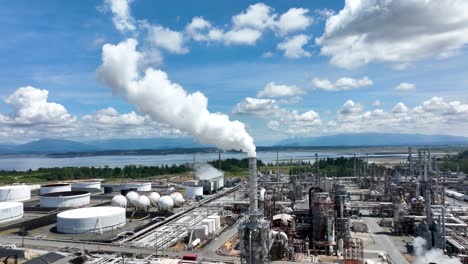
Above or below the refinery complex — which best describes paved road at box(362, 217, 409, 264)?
below

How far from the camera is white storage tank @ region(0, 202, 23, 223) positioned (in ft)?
160

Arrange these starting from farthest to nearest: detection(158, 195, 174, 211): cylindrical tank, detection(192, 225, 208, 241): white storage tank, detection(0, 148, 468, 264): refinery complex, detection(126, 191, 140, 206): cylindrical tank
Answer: detection(126, 191, 140, 206): cylindrical tank < detection(158, 195, 174, 211): cylindrical tank < detection(192, 225, 208, 241): white storage tank < detection(0, 148, 468, 264): refinery complex

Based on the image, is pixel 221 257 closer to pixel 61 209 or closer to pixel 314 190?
pixel 314 190

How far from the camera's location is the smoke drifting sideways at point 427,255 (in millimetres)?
30552

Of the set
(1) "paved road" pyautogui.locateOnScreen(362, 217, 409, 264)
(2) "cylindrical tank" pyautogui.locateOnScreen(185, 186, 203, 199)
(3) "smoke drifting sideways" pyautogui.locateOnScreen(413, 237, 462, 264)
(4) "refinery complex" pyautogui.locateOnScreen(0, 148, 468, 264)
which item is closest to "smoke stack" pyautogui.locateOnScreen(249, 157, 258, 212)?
(4) "refinery complex" pyautogui.locateOnScreen(0, 148, 468, 264)

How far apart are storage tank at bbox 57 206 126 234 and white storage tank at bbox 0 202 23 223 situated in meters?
11.4

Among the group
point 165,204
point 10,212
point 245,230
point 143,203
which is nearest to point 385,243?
point 245,230

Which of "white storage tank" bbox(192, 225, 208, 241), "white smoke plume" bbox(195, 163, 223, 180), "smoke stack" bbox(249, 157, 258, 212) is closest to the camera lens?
"smoke stack" bbox(249, 157, 258, 212)

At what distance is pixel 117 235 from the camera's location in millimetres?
40344

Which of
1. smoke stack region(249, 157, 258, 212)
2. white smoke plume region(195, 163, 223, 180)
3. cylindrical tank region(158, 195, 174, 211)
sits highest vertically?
smoke stack region(249, 157, 258, 212)

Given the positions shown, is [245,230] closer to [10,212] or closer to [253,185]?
[253,185]

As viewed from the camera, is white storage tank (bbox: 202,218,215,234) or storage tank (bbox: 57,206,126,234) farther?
storage tank (bbox: 57,206,126,234)

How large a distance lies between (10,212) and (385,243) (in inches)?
1862

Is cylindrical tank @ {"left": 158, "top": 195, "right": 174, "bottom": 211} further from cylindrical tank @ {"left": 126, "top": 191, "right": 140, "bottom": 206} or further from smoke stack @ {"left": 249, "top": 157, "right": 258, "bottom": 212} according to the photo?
smoke stack @ {"left": 249, "top": 157, "right": 258, "bottom": 212}
